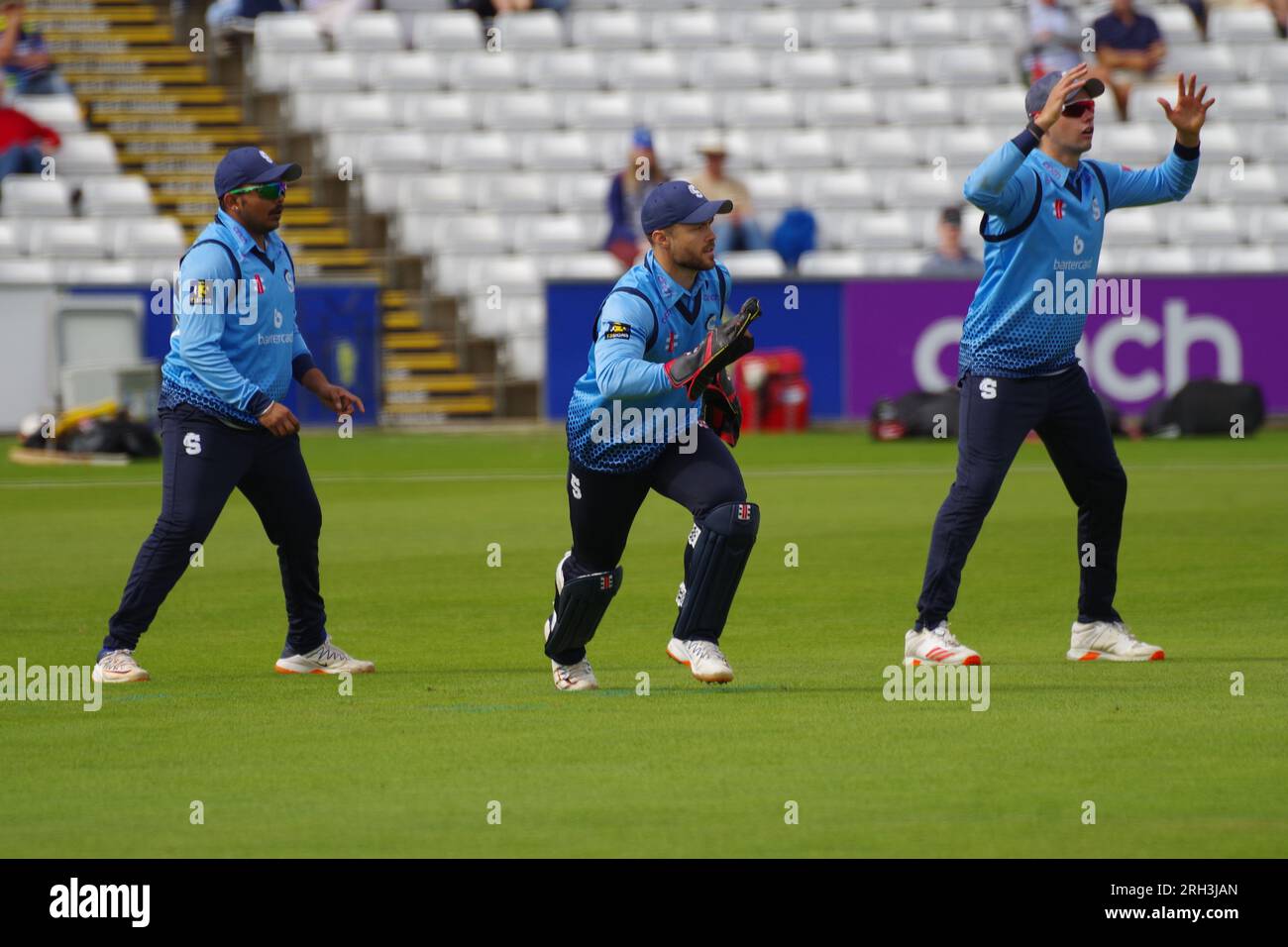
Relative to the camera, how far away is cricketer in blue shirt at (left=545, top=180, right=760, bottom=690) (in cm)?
873

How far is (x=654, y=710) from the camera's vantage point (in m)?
8.48

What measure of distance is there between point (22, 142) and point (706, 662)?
20.6 metres

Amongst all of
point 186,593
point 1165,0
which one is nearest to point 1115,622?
point 186,593

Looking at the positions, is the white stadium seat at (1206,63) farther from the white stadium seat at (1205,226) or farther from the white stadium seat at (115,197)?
the white stadium seat at (115,197)

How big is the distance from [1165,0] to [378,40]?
11.0 metres

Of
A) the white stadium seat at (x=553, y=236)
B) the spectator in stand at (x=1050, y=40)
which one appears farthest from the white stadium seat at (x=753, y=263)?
the spectator in stand at (x=1050, y=40)

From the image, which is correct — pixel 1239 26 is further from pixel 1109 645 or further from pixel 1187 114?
pixel 1109 645

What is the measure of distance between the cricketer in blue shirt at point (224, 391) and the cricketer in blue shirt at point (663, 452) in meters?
1.33

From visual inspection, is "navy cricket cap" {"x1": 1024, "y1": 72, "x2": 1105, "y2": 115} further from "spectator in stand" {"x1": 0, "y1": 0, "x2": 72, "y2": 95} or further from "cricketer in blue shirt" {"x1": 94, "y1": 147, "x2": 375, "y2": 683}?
"spectator in stand" {"x1": 0, "y1": 0, "x2": 72, "y2": 95}

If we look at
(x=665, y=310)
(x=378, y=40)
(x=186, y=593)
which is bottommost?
→ (x=186, y=593)

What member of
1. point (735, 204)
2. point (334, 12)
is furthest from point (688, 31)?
point (735, 204)
